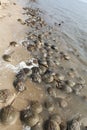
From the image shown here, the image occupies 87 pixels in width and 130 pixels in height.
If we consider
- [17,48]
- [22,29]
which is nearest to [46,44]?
[17,48]

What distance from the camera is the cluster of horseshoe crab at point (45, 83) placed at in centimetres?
659

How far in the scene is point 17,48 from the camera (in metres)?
11.2

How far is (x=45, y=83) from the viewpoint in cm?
864

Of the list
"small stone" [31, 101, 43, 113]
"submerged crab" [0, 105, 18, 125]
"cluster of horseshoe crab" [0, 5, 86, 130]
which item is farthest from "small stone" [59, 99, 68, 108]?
"submerged crab" [0, 105, 18, 125]

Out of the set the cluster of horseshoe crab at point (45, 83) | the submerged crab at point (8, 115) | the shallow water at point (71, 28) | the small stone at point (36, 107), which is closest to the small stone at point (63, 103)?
the cluster of horseshoe crab at point (45, 83)

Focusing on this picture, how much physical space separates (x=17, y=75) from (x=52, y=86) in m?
1.54

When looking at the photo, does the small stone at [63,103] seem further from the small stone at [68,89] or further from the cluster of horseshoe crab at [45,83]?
the small stone at [68,89]

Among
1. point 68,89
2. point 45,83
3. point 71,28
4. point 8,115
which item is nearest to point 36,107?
point 8,115

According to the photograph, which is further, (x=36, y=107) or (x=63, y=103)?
(x=63, y=103)

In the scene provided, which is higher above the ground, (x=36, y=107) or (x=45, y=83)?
(x=36, y=107)

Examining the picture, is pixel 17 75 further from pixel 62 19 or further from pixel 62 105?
pixel 62 19

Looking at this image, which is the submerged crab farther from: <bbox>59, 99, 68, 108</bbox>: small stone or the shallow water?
the shallow water

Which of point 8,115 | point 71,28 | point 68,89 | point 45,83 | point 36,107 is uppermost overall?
point 8,115

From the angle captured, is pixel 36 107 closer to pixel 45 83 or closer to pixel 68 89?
pixel 45 83
